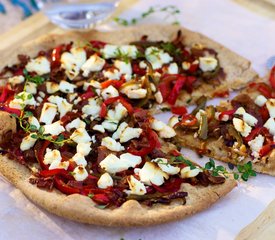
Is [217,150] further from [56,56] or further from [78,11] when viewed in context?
[78,11]

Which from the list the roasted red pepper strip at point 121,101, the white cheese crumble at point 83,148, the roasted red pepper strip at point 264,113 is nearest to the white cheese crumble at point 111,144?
the white cheese crumble at point 83,148

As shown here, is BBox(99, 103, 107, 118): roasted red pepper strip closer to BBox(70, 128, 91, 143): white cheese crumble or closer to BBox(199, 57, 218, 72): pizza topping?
BBox(70, 128, 91, 143): white cheese crumble

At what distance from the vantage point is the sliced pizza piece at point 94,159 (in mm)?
3998

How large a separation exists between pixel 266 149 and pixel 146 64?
1253 millimetres

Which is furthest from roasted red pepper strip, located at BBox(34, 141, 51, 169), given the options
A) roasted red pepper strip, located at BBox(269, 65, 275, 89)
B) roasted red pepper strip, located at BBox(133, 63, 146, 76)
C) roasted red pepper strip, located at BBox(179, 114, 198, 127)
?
roasted red pepper strip, located at BBox(269, 65, 275, 89)

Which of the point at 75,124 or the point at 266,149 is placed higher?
the point at 75,124

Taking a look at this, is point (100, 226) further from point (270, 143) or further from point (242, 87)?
point (242, 87)

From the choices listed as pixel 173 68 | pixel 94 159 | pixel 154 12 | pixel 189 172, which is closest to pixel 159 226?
pixel 189 172

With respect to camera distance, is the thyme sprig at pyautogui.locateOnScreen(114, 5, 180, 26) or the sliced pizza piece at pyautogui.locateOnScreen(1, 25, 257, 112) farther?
the thyme sprig at pyautogui.locateOnScreen(114, 5, 180, 26)

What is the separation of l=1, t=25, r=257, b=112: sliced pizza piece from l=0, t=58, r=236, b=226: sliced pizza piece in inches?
6.5

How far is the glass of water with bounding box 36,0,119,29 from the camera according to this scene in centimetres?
589

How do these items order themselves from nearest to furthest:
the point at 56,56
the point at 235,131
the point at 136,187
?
1. the point at 136,187
2. the point at 235,131
3. the point at 56,56

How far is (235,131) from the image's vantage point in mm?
4559

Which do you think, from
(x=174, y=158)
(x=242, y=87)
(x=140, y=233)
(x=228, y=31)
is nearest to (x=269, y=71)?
(x=242, y=87)
